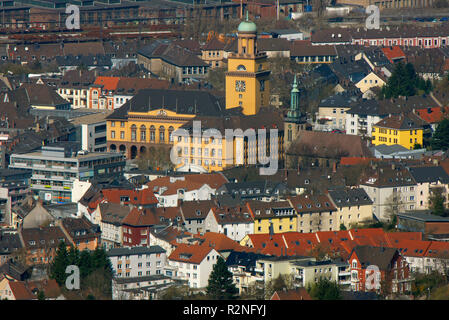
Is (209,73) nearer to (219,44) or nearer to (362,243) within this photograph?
(219,44)

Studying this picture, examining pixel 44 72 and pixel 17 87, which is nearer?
pixel 17 87

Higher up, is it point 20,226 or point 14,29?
point 14,29

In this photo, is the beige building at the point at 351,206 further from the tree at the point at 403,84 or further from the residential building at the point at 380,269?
the tree at the point at 403,84

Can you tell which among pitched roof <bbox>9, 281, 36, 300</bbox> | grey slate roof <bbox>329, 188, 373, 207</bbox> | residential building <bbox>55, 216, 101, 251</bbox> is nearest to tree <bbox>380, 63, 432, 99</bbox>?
grey slate roof <bbox>329, 188, 373, 207</bbox>

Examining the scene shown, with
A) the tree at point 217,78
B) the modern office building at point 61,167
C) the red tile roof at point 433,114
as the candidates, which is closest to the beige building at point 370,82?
the tree at point 217,78

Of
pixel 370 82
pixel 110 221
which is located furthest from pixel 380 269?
pixel 370 82
